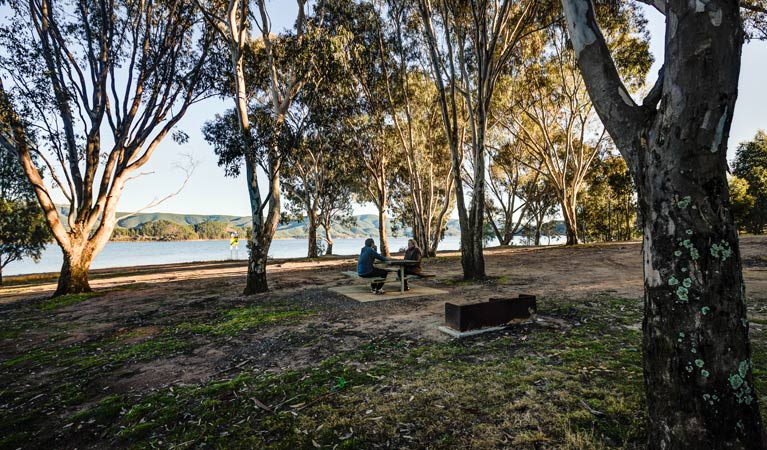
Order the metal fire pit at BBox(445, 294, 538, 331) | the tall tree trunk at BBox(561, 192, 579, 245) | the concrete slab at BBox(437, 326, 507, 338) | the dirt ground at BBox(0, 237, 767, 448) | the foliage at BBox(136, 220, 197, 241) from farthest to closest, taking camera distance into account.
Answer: the foliage at BBox(136, 220, 197, 241)
the tall tree trunk at BBox(561, 192, 579, 245)
the metal fire pit at BBox(445, 294, 538, 331)
the concrete slab at BBox(437, 326, 507, 338)
the dirt ground at BBox(0, 237, 767, 448)

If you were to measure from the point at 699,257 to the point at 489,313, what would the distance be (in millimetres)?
3659

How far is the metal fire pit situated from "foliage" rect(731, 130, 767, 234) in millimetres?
40742

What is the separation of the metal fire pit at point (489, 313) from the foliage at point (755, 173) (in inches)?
1604

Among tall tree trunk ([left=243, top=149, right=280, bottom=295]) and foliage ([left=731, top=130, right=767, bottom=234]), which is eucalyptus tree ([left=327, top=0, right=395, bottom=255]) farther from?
foliage ([left=731, top=130, right=767, bottom=234])

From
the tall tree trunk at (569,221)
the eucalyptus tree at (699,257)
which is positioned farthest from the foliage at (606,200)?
the eucalyptus tree at (699,257)

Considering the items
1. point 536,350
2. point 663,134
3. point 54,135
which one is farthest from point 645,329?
point 54,135

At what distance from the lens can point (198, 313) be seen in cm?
794

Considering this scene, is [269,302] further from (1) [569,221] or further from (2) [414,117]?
(1) [569,221]

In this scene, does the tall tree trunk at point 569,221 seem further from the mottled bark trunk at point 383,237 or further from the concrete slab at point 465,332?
the concrete slab at point 465,332

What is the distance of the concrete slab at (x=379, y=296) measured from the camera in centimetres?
845

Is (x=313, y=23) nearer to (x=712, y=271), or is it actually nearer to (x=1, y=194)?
(x=712, y=271)

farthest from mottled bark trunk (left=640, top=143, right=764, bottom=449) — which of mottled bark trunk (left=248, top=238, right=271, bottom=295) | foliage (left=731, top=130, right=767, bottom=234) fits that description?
foliage (left=731, top=130, right=767, bottom=234)

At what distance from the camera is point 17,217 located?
882 inches

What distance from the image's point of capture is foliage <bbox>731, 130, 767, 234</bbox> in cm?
3394
